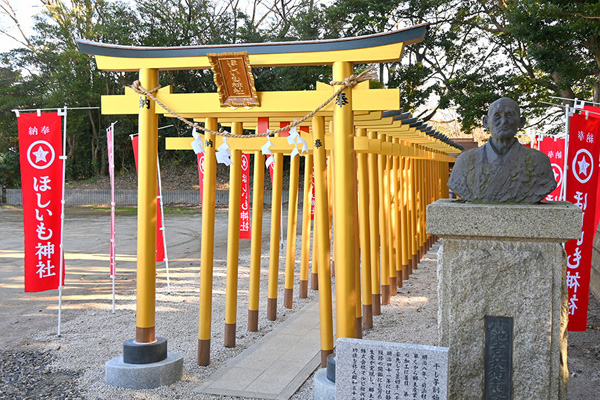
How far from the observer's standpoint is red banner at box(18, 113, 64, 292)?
6.60 metres

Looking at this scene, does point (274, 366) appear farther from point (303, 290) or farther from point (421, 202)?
point (421, 202)

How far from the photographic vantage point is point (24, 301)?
30.1 feet

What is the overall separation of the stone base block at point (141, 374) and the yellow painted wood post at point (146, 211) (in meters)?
0.26

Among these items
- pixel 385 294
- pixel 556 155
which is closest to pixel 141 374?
pixel 385 294

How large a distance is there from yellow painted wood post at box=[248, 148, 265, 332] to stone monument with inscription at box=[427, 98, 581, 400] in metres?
3.47

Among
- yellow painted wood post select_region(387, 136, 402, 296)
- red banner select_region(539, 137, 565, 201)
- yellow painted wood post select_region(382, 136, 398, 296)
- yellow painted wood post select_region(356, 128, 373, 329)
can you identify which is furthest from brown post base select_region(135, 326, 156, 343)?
red banner select_region(539, 137, 565, 201)

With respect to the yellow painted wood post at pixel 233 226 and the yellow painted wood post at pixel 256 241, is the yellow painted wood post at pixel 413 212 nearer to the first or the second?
the yellow painted wood post at pixel 256 241

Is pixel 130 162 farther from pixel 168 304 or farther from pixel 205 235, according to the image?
pixel 205 235

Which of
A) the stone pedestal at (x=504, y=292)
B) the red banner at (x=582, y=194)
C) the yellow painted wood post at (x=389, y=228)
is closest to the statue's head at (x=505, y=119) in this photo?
the stone pedestal at (x=504, y=292)

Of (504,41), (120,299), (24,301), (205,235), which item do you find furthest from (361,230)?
(504,41)

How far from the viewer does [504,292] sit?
139 inches

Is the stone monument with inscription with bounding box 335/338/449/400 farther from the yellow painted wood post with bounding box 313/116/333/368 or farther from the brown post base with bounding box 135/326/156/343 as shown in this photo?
the brown post base with bounding box 135/326/156/343

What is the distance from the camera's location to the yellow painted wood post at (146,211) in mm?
5254

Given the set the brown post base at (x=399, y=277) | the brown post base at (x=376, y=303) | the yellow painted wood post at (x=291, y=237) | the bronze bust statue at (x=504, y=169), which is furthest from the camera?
the brown post base at (x=399, y=277)
